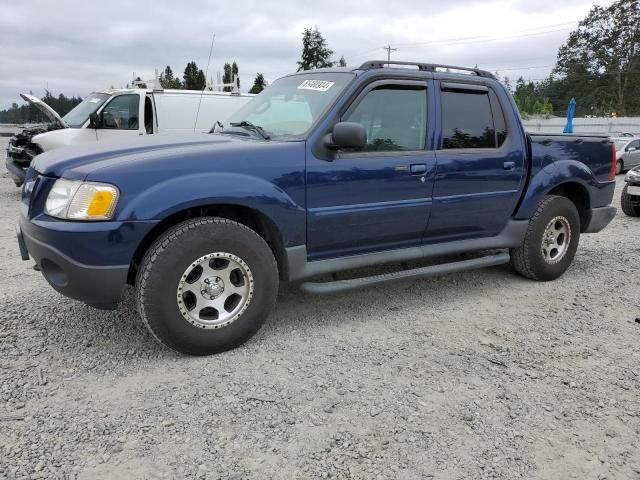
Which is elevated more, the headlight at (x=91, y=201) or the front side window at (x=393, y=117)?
the front side window at (x=393, y=117)

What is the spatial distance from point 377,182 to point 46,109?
7.42m

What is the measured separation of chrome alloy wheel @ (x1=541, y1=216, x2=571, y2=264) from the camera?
489 cm

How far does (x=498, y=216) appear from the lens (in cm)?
447

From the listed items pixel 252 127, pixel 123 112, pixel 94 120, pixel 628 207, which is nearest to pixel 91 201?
pixel 252 127

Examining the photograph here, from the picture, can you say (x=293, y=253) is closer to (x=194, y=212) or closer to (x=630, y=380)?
(x=194, y=212)

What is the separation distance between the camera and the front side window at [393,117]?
12.2 feet

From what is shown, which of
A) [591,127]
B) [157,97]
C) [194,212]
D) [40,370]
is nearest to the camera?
[40,370]

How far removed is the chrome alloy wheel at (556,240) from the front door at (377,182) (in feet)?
5.20

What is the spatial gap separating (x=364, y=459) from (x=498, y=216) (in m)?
2.78

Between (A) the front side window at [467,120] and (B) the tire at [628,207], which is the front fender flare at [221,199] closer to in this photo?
(A) the front side window at [467,120]

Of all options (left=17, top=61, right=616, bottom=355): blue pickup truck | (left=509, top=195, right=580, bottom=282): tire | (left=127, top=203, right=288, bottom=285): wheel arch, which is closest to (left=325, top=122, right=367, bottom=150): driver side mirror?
(left=17, top=61, right=616, bottom=355): blue pickup truck

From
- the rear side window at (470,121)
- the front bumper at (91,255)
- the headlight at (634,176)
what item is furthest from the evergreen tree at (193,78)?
the front bumper at (91,255)

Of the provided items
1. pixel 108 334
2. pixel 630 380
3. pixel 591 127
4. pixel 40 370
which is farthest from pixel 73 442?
pixel 591 127

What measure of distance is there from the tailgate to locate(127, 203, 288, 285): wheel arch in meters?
2.52
